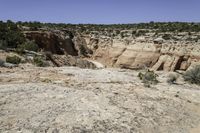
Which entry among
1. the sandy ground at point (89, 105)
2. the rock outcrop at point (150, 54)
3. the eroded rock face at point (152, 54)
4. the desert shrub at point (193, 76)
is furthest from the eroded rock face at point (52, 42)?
the sandy ground at point (89, 105)

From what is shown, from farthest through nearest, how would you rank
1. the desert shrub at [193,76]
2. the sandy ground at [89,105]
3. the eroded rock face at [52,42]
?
the eroded rock face at [52,42]
the desert shrub at [193,76]
the sandy ground at [89,105]

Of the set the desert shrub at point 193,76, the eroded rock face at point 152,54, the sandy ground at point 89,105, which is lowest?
the eroded rock face at point 152,54

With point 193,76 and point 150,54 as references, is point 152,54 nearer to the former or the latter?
point 150,54

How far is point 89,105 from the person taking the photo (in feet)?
47.5

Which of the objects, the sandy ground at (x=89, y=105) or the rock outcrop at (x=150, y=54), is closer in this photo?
the sandy ground at (x=89, y=105)

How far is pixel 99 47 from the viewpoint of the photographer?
55531 mm

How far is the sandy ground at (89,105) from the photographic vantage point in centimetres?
1257

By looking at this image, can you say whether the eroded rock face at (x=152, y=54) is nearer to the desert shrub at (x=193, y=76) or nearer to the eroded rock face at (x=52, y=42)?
the eroded rock face at (x=52, y=42)

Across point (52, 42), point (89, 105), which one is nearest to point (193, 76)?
point (89, 105)

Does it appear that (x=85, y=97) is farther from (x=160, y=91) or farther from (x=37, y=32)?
(x=37, y=32)

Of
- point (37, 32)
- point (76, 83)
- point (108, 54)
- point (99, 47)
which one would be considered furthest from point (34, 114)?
point (99, 47)

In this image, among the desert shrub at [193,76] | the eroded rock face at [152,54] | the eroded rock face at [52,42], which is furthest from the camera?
the eroded rock face at [52,42]

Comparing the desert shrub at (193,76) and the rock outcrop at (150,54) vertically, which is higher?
the desert shrub at (193,76)

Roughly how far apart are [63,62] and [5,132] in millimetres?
24890
